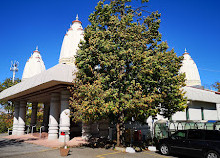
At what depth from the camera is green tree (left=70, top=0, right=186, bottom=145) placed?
1060cm

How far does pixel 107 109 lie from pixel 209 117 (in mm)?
21594

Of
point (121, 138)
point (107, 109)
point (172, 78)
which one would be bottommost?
point (121, 138)

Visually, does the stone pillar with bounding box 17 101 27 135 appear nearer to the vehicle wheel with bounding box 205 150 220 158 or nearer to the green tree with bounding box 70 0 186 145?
the green tree with bounding box 70 0 186 145

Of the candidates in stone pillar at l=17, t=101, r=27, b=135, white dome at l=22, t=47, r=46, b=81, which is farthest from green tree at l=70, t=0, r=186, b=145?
white dome at l=22, t=47, r=46, b=81

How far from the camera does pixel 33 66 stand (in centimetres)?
4250

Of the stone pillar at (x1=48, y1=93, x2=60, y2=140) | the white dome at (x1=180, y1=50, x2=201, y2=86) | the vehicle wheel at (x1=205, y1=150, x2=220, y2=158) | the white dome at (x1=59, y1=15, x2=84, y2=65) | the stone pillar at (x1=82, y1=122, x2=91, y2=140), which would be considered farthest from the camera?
the white dome at (x1=180, y1=50, x2=201, y2=86)

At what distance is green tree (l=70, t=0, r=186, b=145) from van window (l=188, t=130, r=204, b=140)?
7.38ft

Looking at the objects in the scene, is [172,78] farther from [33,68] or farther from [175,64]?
[33,68]

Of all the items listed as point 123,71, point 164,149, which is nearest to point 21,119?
point 123,71

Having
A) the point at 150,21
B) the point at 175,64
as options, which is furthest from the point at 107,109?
the point at 150,21

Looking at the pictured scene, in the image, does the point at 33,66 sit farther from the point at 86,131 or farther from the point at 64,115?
the point at 86,131

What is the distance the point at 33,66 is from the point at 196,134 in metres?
40.2

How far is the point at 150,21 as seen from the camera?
13.2m

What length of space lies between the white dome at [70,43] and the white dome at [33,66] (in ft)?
45.2
